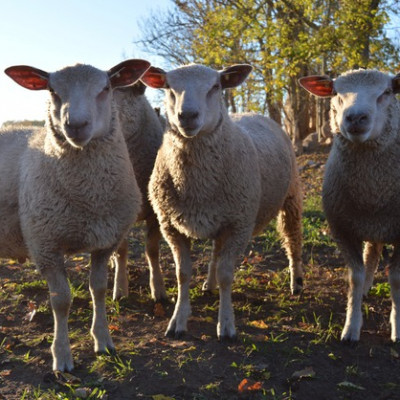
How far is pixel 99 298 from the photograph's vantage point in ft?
13.3

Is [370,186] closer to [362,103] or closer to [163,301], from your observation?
[362,103]

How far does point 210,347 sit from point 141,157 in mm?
2126

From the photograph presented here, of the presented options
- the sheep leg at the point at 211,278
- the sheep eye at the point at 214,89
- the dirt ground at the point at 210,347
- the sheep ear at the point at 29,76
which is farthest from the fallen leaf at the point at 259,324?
the sheep ear at the point at 29,76

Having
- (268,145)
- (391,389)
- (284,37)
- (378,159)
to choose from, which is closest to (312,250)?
(268,145)

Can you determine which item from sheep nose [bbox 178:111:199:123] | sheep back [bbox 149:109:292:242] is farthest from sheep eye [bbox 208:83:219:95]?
sheep nose [bbox 178:111:199:123]

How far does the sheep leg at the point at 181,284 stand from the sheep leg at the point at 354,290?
1254 millimetres

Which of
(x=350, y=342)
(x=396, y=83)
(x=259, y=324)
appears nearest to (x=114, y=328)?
(x=259, y=324)

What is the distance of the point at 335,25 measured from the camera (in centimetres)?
1299

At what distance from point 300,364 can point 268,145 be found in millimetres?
2374

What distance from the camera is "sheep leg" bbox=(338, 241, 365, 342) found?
412cm

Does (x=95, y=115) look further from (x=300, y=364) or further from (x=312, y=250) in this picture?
(x=312, y=250)

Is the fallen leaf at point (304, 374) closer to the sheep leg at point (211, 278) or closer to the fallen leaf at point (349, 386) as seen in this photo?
the fallen leaf at point (349, 386)

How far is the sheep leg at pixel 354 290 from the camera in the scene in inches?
162

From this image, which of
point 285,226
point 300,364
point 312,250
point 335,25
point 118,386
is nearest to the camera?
point 118,386
